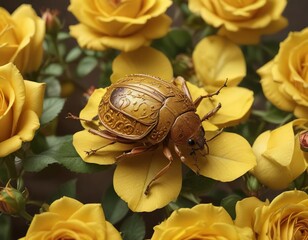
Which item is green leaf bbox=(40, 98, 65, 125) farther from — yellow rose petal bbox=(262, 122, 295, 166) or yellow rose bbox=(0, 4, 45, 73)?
yellow rose petal bbox=(262, 122, 295, 166)

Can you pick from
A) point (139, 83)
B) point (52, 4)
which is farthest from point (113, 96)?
point (52, 4)

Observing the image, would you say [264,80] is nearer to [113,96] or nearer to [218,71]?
[218,71]

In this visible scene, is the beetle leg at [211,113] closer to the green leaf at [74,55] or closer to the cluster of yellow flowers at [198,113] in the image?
the cluster of yellow flowers at [198,113]

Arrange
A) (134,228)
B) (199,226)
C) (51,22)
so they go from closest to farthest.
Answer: (199,226)
(134,228)
(51,22)

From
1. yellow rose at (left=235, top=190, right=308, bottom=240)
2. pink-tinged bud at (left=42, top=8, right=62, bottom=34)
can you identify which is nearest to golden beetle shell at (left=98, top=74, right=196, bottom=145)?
yellow rose at (left=235, top=190, right=308, bottom=240)

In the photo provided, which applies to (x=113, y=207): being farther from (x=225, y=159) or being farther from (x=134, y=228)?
(x=225, y=159)

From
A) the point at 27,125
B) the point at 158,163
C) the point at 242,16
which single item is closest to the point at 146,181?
the point at 158,163
